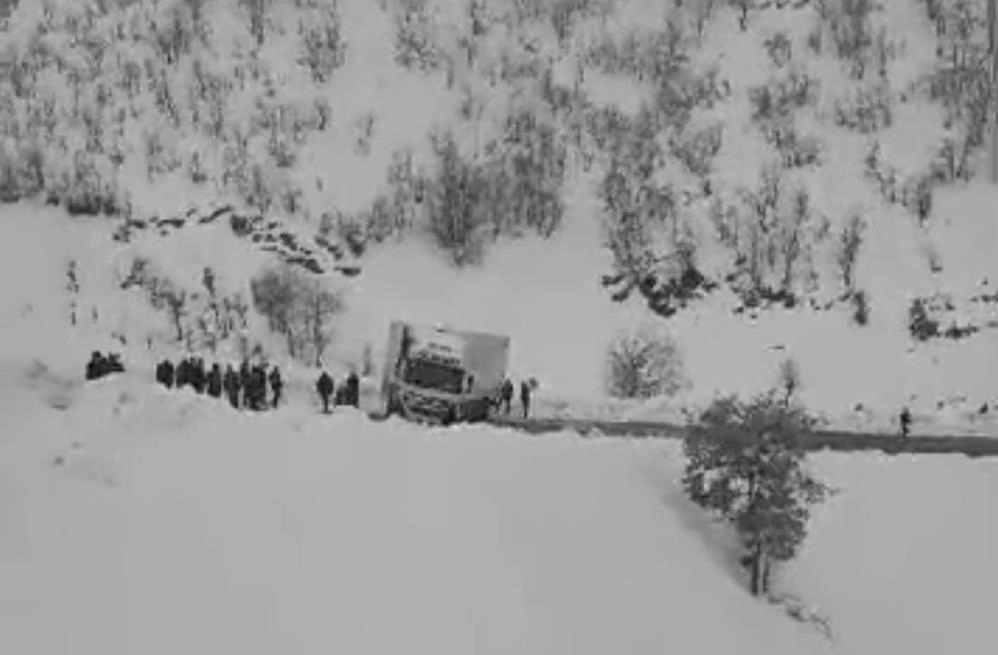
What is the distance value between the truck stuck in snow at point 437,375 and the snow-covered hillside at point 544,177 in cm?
1108

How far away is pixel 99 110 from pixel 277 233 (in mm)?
11334

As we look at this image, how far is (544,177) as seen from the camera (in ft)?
200

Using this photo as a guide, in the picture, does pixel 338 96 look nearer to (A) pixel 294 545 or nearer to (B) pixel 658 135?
(B) pixel 658 135

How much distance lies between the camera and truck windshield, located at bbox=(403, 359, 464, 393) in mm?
36344

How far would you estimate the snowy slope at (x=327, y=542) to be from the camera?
2450cm

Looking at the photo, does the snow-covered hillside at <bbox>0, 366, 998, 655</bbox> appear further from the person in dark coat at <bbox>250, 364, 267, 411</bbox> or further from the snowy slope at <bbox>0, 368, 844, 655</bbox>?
the person in dark coat at <bbox>250, 364, 267, 411</bbox>

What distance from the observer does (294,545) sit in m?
26.5

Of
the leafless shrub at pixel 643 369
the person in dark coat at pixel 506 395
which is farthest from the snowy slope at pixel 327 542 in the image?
the leafless shrub at pixel 643 369

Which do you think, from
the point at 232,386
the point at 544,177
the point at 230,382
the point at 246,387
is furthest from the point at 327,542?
the point at 544,177

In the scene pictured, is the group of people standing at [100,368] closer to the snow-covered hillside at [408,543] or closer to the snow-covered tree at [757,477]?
the snow-covered hillside at [408,543]

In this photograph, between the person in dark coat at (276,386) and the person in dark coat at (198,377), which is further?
the person in dark coat at (198,377)

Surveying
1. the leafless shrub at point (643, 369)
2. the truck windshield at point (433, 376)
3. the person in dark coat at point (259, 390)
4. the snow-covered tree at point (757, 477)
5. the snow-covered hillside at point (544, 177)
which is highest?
the snow-covered hillside at point (544, 177)

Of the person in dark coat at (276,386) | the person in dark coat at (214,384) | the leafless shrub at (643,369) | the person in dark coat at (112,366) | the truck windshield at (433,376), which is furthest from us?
the leafless shrub at (643,369)

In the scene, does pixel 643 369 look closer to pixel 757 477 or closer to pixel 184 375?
pixel 757 477
